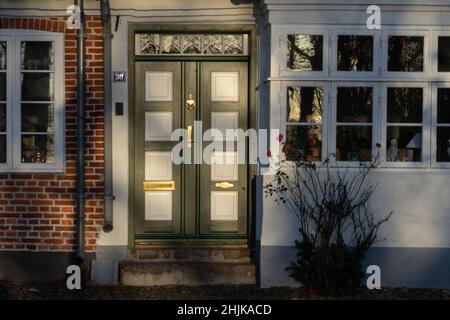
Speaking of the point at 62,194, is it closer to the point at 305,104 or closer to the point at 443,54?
the point at 305,104

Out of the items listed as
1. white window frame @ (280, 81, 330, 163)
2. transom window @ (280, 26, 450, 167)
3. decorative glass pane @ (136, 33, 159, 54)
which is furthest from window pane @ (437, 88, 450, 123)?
decorative glass pane @ (136, 33, 159, 54)

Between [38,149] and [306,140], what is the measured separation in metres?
3.16

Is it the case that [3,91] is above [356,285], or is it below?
above

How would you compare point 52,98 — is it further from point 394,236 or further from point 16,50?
point 394,236

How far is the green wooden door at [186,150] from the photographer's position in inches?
424

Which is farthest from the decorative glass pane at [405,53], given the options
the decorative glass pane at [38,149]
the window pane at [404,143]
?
the decorative glass pane at [38,149]

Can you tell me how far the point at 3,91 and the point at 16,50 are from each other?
507 mm

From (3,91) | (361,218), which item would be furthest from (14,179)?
(361,218)

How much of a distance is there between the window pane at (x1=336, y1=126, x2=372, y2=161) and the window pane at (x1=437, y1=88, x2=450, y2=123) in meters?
0.84

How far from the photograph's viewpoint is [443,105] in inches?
405

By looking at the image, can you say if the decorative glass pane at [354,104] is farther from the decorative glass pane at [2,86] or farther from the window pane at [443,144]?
the decorative glass pane at [2,86]

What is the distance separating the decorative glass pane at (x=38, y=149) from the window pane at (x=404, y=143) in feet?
12.9

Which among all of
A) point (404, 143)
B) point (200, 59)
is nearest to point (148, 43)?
point (200, 59)

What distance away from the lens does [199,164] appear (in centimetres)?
1079
